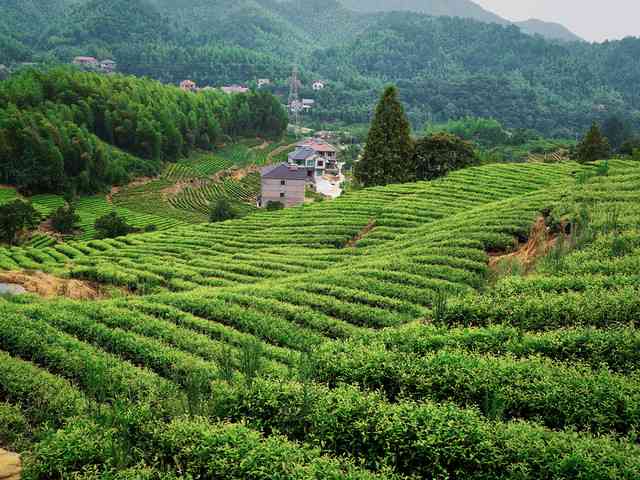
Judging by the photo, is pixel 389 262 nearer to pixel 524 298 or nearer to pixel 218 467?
pixel 524 298

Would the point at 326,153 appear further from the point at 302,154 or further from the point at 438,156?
the point at 438,156

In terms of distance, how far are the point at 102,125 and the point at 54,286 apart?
58300mm

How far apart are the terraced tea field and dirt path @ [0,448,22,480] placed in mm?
276

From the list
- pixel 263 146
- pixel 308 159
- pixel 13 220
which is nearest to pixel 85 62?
pixel 263 146

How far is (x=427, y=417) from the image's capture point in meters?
7.12

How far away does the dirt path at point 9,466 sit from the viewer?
7051 mm

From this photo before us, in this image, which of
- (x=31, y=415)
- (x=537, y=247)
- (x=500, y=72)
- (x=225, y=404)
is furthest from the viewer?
(x=500, y=72)

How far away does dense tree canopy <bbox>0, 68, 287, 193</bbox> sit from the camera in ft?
170

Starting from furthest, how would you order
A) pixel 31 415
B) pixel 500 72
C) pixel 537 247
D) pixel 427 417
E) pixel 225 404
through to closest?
pixel 500 72 → pixel 537 247 → pixel 31 415 → pixel 225 404 → pixel 427 417

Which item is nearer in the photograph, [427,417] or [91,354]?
[427,417]

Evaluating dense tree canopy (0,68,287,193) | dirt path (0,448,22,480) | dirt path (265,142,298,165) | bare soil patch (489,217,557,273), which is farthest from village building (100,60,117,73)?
dirt path (0,448,22,480)

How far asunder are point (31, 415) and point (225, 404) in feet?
11.3

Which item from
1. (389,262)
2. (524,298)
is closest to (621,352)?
(524,298)

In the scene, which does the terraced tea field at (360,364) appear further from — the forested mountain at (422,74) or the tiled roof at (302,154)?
the forested mountain at (422,74)
